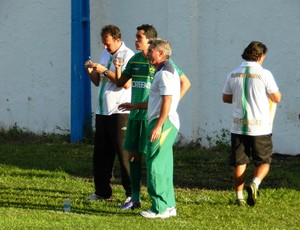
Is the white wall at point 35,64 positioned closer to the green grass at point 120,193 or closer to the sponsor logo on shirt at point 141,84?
the green grass at point 120,193

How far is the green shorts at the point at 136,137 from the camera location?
33.0ft

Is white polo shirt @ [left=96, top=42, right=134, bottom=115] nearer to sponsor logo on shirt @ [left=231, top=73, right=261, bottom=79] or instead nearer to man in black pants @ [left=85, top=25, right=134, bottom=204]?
man in black pants @ [left=85, top=25, right=134, bottom=204]

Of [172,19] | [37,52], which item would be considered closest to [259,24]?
[172,19]

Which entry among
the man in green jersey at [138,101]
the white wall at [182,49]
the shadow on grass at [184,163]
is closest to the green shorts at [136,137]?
the man in green jersey at [138,101]

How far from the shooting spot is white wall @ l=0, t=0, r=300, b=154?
14.3m

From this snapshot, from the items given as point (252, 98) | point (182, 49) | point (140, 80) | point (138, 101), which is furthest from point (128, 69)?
point (182, 49)

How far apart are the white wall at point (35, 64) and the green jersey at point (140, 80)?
6.61 meters

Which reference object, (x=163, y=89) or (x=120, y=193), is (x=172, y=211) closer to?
(x=163, y=89)

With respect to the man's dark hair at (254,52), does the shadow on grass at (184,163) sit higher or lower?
lower

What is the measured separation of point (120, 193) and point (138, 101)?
1.76m

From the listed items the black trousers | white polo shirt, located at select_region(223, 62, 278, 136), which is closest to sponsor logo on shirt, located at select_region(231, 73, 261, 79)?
white polo shirt, located at select_region(223, 62, 278, 136)

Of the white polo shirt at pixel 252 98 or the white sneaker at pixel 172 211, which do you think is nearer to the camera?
the white sneaker at pixel 172 211

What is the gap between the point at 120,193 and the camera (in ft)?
37.6

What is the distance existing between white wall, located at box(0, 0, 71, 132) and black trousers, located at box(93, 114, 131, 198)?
19.6ft
